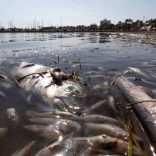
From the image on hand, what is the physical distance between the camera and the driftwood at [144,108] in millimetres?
6137

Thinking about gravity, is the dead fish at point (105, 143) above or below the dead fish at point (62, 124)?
above

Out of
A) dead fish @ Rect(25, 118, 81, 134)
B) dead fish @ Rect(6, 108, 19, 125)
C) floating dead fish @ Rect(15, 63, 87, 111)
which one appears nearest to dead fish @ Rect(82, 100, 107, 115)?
floating dead fish @ Rect(15, 63, 87, 111)

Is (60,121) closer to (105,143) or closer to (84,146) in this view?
(84,146)

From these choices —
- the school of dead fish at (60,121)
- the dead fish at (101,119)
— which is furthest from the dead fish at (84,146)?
the dead fish at (101,119)

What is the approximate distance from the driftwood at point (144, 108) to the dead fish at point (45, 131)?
206cm

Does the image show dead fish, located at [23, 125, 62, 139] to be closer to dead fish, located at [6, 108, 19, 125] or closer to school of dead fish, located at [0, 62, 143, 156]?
school of dead fish, located at [0, 62, 143, 156]

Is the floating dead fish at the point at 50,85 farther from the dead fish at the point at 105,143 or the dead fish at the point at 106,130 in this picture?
the dead fish at the point at 105,143

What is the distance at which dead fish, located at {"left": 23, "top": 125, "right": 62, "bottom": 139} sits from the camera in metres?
6.26

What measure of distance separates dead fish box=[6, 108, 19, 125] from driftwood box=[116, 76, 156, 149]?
3.22 meters

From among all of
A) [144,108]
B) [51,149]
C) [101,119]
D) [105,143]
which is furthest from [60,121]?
[144,108]

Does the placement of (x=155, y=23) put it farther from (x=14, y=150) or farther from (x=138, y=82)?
(x=14, y=150)

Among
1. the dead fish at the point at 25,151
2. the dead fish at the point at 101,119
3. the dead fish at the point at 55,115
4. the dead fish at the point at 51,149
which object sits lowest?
the dead fish at the point at 55,115

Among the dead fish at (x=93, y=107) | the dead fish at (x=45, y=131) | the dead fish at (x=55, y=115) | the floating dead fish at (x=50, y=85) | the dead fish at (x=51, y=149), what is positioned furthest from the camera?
the floating dead fish at (x=50, y=85)

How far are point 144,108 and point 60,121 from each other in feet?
7.24
